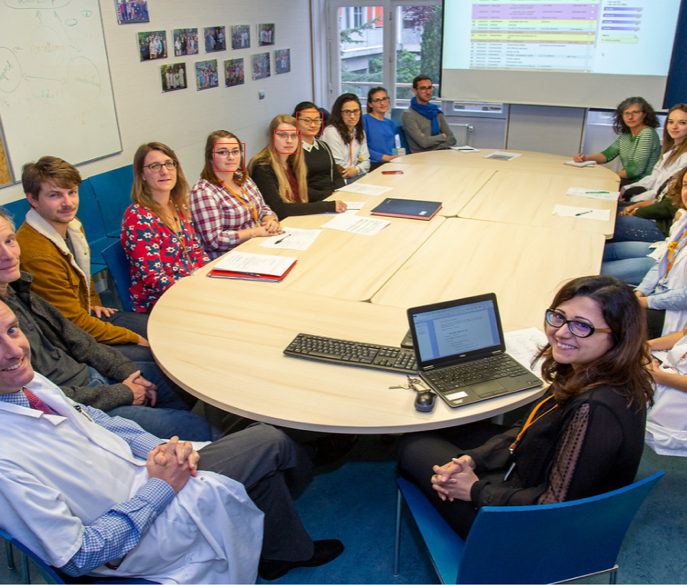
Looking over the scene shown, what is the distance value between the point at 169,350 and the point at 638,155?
156 inches

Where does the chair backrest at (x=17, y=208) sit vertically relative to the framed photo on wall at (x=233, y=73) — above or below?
below

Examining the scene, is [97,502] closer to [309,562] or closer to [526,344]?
[309,562]

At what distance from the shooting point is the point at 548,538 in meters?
1.17

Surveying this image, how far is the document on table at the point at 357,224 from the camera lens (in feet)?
9.75

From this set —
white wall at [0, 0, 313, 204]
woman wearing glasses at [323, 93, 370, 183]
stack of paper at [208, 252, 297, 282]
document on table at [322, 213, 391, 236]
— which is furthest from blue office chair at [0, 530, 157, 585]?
woman wearing glasses at [323, 93, 370, 183]

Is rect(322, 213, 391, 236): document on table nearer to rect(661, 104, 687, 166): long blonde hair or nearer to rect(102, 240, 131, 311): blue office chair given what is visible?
rect(102, 240, 131, 311): blue office chair

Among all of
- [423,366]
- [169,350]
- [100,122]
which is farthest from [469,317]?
[100,122]

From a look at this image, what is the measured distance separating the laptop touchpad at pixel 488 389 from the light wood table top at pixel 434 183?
172 centimetres

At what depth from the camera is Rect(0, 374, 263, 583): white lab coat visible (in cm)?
118

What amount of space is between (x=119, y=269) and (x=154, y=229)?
24cm

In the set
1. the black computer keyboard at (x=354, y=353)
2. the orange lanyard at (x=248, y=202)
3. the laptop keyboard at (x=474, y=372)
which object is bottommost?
the laptop keyboard at (x=474, y=372)

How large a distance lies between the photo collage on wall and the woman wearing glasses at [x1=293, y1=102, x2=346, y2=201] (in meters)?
1.35

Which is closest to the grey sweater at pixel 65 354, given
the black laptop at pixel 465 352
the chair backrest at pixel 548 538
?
the black laptop at pixel 465 352

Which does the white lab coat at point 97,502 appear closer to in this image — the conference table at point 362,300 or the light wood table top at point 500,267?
the conference table at point 362,300
